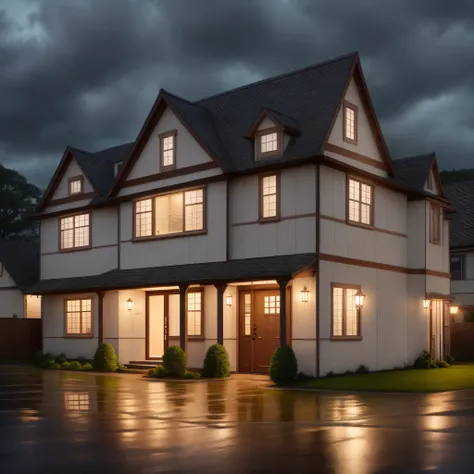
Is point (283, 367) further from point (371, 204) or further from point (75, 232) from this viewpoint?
point (75, 232)

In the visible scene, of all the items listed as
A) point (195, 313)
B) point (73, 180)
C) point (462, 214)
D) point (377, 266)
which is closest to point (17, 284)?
point (73, 180)

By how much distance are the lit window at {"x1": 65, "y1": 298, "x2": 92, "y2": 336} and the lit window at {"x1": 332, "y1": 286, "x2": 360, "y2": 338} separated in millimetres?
12203

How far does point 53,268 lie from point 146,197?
8.44 m

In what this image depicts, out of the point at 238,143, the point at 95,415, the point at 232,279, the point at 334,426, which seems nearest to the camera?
the point at 334,426

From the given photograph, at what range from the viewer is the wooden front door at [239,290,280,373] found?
28922mm

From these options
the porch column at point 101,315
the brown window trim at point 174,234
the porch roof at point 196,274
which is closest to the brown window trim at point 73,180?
the porch roof at point 196,274

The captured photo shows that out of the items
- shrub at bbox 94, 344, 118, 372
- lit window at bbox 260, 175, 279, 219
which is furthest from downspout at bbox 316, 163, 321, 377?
Answer: shrub at bbox 94, 344, 118, 372

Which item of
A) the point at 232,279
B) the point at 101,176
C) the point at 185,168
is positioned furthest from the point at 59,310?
the point at 232,279

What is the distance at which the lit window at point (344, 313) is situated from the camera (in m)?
27.4

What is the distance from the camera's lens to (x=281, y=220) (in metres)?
27.7

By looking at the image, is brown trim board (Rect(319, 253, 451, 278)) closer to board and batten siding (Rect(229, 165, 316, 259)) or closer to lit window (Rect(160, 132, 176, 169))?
board and batten siding (Rect(229, 165, 316, 259))

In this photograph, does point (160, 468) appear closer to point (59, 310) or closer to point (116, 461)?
point (116, 461)

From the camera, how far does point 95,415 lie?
53.6 feet

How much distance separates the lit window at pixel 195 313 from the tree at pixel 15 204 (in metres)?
57.7
